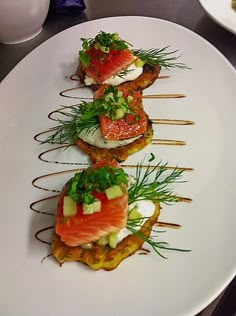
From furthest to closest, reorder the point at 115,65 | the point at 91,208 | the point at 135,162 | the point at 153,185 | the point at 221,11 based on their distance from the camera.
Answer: the point at 221,11 < the point at 115,65 < the point at 135,162 < the point at 153,185 < the point at 91,208

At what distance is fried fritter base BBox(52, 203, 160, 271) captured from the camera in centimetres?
108

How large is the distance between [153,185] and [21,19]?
0.89 m

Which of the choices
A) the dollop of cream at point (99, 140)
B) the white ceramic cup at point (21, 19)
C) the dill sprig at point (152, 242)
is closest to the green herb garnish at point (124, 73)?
the dollop of cream at point (99, 140)

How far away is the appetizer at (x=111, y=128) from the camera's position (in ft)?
4.37

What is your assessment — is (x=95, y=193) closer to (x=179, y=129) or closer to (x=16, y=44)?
(x=179, y=129)

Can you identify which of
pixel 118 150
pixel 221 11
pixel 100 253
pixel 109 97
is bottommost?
pixel 100 253

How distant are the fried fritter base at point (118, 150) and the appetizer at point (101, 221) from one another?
0.18 meters

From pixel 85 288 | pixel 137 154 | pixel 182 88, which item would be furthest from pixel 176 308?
pixel 182 88

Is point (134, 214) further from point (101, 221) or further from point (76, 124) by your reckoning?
point (76, 124)

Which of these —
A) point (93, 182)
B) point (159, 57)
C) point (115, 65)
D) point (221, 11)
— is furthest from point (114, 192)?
point (221, 11)

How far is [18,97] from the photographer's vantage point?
1534mm

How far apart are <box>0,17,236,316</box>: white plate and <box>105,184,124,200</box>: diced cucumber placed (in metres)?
0.14

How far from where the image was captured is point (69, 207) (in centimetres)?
110

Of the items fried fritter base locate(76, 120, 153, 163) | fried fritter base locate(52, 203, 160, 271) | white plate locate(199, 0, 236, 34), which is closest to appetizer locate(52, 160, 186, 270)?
fried fritter base locate(52, 203, 160, 271)
